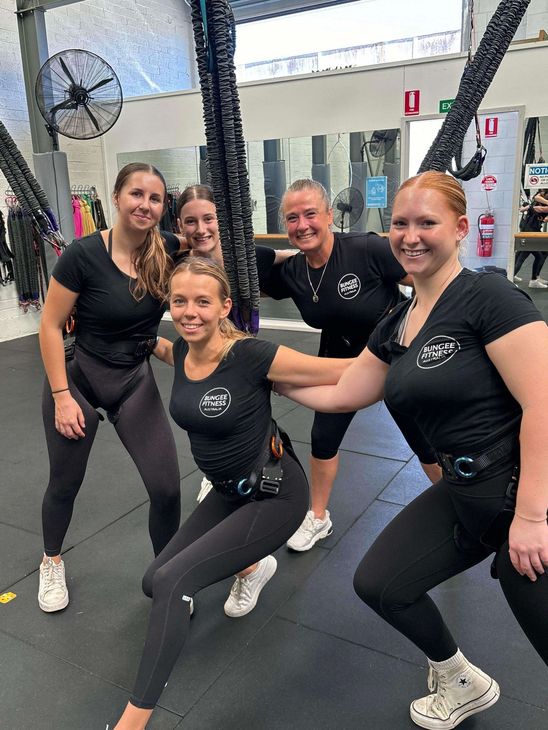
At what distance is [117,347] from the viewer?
202cm

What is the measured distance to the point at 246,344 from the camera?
1.67m

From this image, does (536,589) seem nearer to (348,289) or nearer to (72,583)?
(348,289)

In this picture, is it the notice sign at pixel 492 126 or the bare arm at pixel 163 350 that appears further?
the notice sign at pixel 492 126

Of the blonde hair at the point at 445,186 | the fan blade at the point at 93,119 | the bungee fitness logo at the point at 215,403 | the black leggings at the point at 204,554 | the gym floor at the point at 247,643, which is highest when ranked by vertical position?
the fan blade at the point at 93,119

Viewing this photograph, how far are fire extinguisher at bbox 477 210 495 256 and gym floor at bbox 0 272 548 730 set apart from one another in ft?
12.9

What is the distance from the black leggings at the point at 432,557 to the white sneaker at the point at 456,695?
2.2 inches

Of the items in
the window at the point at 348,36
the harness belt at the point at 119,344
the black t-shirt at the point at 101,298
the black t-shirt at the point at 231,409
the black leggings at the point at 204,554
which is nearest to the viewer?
the black leggings at the point at 204,554

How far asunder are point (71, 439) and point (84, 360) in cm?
28

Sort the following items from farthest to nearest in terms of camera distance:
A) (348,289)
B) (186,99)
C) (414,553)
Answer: (186,99), (348,289), (414,553)

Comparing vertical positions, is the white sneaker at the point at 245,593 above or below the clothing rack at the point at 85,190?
below

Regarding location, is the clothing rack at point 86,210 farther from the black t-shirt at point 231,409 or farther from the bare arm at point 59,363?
the black t-shirt at point 231,409

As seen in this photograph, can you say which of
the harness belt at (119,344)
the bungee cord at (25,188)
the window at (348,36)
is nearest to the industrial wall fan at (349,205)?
the window at (348,36)

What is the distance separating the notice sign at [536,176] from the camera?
5504mm

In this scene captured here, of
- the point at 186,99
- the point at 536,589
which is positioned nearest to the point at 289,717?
the point at 536,589
